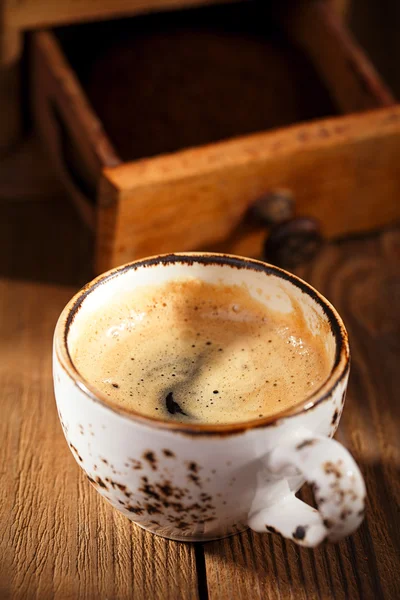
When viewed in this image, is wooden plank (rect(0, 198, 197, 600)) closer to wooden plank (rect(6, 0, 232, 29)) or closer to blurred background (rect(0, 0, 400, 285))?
blurred background (rect(0, 0, 400, 285))

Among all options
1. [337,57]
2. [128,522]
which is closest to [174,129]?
[337,57]

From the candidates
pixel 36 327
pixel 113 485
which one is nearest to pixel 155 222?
pixel 36 327

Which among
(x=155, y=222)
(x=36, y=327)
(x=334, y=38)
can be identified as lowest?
(x=36, y=327)

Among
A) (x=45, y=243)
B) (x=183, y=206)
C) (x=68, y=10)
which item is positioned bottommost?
(x=45, y=243)

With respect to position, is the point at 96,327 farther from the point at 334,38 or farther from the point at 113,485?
the point at 334,38

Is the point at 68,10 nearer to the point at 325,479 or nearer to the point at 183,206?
the point at 183,206

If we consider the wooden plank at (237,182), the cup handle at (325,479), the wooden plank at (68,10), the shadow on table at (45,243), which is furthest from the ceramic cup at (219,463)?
the wooden plank at (68,10)

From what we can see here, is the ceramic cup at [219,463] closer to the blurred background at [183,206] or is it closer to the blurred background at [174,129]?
the blurred background at [183,206]

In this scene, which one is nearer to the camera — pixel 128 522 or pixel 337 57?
pixel 128 522
